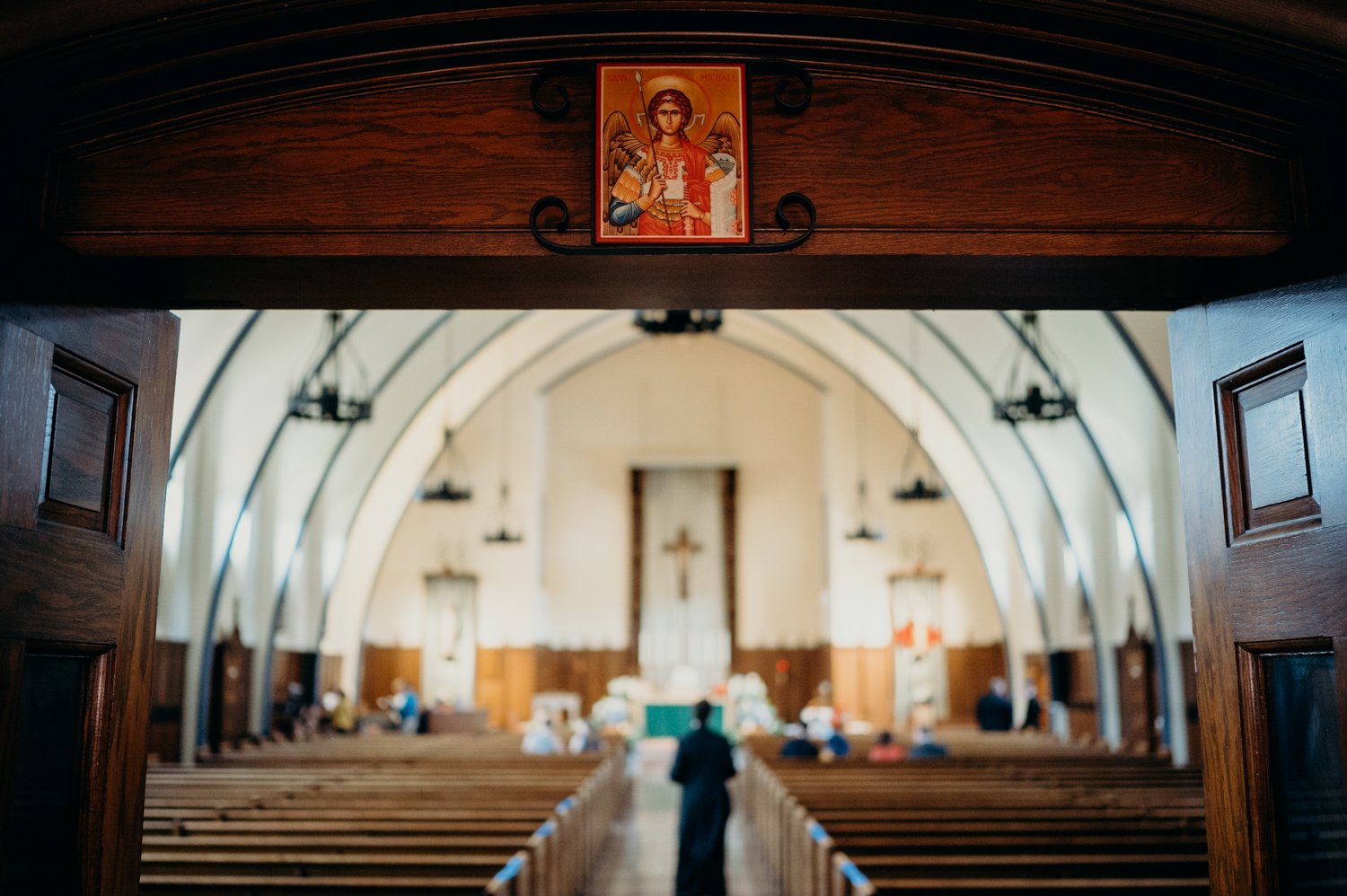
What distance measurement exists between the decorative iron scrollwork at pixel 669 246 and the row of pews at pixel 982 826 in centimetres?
240

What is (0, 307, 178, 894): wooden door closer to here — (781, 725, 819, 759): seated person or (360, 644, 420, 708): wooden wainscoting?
(781, 725, 819, 759): seated person

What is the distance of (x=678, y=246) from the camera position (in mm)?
3082

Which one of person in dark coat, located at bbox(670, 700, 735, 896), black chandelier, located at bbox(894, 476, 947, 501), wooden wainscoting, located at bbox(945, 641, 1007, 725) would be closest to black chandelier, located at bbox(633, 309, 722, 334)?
black chandelier, located at bbox(894, 476, 947, 501)

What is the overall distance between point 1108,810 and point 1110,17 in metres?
5.83

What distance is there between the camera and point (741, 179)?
123 inches

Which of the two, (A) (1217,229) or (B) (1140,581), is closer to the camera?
(A) (1217,229)

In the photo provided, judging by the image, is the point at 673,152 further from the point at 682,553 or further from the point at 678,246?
the point at 682,553

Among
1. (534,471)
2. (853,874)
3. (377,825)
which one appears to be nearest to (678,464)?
(534,471)

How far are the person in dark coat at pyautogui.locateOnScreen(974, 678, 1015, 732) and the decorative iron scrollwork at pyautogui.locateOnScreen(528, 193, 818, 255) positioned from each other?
15.9 m

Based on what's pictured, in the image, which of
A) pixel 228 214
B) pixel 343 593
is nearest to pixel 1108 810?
pixel 228 214

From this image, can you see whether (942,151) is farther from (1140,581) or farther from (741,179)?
(1140,581)

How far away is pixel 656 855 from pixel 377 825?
490cm

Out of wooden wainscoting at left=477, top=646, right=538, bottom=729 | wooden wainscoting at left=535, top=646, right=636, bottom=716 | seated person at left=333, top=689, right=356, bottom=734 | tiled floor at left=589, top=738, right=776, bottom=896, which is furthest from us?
wooden wainscoting at left=535, top=646, right=636, bottom=716

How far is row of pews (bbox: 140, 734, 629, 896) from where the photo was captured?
199 inches
